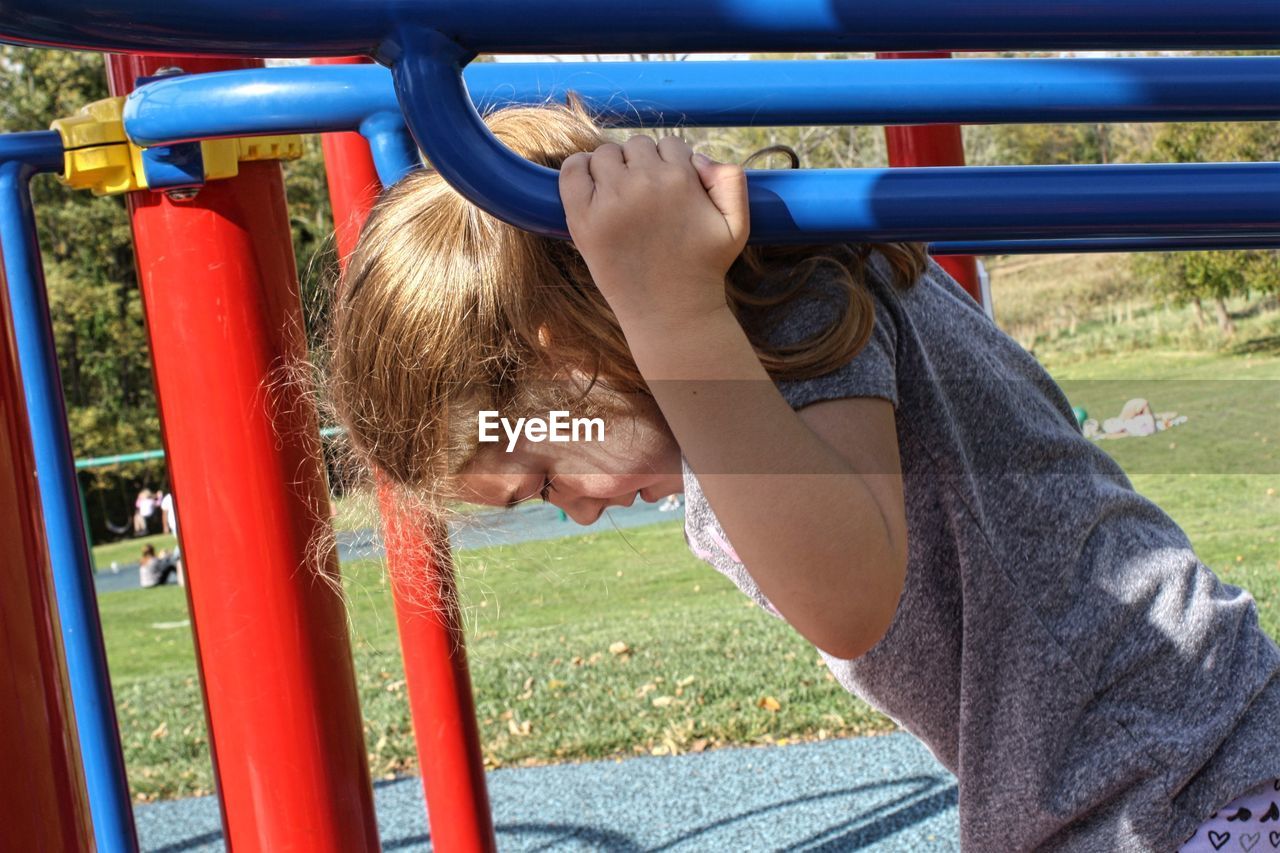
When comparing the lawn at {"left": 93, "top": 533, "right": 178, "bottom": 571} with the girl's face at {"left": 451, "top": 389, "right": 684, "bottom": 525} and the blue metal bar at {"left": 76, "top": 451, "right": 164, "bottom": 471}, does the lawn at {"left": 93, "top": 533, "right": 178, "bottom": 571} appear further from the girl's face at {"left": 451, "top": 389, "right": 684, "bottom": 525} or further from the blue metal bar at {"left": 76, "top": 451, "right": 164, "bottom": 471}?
the girl's face at {"left": 451, "top": 389, "right": 684, "bottom": 525}

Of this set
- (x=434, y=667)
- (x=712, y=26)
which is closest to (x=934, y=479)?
(x=712, y=26)

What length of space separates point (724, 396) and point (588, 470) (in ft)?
1.15

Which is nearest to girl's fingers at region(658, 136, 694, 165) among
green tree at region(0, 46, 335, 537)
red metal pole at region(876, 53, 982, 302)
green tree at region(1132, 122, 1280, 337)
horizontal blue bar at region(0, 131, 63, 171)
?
horizontal blue bar at region(0, 131, 63, 171)

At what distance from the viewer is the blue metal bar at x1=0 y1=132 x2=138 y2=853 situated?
1.58m

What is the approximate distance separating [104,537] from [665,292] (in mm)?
17300

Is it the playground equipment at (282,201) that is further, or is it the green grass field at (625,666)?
the green grass field at (625,666)

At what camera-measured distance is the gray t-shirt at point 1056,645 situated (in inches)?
48.2

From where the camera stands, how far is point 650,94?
51.4 inches

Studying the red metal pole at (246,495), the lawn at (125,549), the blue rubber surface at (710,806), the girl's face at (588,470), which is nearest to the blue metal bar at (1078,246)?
the girl's face at (588,470)

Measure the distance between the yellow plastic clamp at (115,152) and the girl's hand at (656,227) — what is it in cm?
73

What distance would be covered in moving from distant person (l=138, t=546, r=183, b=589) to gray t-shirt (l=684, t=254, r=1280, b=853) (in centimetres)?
1175

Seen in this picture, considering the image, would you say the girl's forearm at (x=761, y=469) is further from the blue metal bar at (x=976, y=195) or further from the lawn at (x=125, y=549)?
the lawn at (x=125, y=549)

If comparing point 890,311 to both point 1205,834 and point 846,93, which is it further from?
point 1205,834

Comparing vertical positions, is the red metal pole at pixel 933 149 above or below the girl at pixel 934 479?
above
